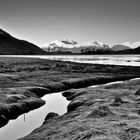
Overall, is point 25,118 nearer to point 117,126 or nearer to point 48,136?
point 48,136

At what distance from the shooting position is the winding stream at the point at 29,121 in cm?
1623

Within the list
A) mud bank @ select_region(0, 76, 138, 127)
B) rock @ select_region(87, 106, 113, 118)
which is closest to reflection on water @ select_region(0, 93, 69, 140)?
mud bank @ select_region(0, 76, 138, 127)

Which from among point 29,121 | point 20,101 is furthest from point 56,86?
point 29,121

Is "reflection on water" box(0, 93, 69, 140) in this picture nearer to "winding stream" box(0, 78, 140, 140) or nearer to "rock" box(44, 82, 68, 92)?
"winding stream" box(0, 78, 140, 140)

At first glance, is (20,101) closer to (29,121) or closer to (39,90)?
(29,121)

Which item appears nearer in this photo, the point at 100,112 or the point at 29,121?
the point at 100,112

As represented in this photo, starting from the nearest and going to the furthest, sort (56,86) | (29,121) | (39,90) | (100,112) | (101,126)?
(101,126), (100,112), (29,121), (39,90), (56,86)

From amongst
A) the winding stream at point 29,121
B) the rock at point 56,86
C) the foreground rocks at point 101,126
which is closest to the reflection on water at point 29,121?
the winding stream at point 29,121

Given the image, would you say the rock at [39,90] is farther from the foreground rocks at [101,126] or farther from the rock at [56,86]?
the foreground rocks at [101,126]

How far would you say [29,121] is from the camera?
1934 centimetres

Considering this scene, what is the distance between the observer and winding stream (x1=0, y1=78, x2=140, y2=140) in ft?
53.3

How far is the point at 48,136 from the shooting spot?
41.8 ft

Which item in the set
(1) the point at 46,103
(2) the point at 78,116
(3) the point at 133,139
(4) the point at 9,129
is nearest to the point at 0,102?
(4) the point at 9,129

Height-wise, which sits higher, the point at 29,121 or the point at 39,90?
the point at 39,90
